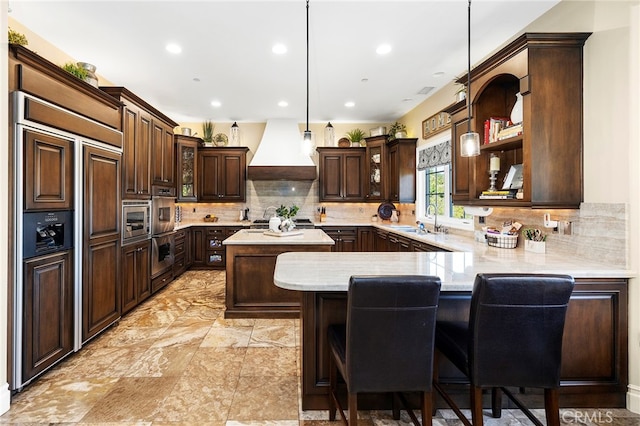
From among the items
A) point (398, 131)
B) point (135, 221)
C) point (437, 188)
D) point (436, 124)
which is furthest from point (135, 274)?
point (398, 131)

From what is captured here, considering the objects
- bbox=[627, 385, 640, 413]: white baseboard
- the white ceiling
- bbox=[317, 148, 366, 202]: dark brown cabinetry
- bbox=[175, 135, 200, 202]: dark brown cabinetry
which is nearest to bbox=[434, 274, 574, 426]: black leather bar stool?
bbox=[627, 385, 640, 413]: white baseboard

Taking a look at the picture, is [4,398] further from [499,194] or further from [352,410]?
[499,194]

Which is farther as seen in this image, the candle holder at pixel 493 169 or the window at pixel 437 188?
the window at pixel 437 188

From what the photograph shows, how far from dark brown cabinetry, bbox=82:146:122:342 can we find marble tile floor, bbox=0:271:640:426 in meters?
0.26

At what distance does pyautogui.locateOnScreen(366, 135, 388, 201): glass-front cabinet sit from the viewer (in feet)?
20.3

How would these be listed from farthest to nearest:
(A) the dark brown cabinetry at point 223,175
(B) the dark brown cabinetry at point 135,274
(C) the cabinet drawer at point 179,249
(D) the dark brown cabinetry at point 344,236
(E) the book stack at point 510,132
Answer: (A) the dark brown cabinetry at point 223,175 < (D) the dark brown cabinetry at point 344,236 < (C) the cabinet drawer at point 179,249 < (B) the dark brown cabinetry at point 135,274 < (E) the book stack at point 510,132

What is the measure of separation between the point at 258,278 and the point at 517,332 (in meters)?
2.68

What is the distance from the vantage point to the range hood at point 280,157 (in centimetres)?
619

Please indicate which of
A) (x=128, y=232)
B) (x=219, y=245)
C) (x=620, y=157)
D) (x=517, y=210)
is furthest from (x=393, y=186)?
(x=128, y=232)

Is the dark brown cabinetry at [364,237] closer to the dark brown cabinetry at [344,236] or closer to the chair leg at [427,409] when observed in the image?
the dark brown cabinetry at [344,236]

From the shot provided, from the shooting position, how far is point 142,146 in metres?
3.83

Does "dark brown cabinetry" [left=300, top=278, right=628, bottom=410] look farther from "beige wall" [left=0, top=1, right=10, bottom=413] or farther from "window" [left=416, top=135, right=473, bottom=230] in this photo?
"window" [left=416, top=135, right=473, bottom=230]

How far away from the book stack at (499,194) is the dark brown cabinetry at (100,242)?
3542 millimetres

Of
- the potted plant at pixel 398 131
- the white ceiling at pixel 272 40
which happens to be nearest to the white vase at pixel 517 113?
the white ceiling at pixel 272 40
